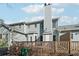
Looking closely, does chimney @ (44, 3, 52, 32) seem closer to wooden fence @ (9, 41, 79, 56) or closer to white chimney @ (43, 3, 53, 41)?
white chimney @ (43, 3, 53, 41)

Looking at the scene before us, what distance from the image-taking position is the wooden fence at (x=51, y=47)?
17.6ft

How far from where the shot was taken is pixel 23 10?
5.30 metres

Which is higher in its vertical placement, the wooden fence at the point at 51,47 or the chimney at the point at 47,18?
the chimney at the point at 47,18

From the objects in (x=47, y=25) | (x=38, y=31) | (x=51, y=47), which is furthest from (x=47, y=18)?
(x=51, y=47)

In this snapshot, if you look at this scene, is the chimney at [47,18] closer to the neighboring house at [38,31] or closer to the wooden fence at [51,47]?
the neighboring house at [38,31]

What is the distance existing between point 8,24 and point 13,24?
3.5 inches

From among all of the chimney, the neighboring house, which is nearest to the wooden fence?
the neighboring house

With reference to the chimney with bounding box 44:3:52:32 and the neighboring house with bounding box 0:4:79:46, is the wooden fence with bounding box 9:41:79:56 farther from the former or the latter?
the chimney with bounding box 44:3:52:32

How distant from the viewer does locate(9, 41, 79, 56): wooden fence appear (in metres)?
5.36

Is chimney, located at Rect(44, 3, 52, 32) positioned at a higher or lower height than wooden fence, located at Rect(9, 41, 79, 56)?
higher

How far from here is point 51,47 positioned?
543cm

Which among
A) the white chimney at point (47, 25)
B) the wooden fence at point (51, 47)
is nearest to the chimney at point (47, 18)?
the white chimney at point (47, 25)

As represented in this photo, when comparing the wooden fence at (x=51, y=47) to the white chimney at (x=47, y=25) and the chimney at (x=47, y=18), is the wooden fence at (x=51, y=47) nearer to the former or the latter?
the white chimney at (x=47, y=25)

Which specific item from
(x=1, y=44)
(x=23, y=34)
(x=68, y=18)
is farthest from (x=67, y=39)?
(x=1, y=44)
